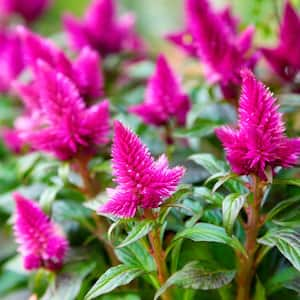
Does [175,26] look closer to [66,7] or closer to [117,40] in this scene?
[66,7]

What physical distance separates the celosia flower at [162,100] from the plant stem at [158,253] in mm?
339

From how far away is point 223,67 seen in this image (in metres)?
1.06

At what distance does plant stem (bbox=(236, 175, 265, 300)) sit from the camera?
2.71ft

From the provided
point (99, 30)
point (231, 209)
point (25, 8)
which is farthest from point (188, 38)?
point (25, 8)

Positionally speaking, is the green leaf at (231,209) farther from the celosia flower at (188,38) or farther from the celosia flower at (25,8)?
the celosia flower at (25,8)

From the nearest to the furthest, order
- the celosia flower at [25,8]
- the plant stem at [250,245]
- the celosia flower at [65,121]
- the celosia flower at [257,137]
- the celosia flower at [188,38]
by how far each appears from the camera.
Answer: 1. the celosia flower at [257,137]
2. the plant stem at [250,245]
3. the celosia flower at [65,121]
4. the celosia flower at [188,38]
5. the celosia flower at [25,8]

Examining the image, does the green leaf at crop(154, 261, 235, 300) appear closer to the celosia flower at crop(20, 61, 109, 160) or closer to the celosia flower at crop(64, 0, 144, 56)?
the celosia flower at crop(20, 61, 109, 160)

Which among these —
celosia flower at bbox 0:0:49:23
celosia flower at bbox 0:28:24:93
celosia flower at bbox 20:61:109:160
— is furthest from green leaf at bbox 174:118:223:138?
celosia flower at bbox 0:0:49:23

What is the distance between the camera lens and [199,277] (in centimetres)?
82

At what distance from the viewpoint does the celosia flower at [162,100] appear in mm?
1052

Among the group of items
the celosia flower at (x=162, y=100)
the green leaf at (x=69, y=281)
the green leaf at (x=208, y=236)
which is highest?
the celosia flower at (x=162, y=100)

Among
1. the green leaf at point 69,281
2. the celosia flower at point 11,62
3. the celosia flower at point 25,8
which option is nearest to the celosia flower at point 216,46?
the green leaf at point 69,281

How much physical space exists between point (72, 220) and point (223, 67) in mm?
443

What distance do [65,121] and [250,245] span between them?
0.37 metres
